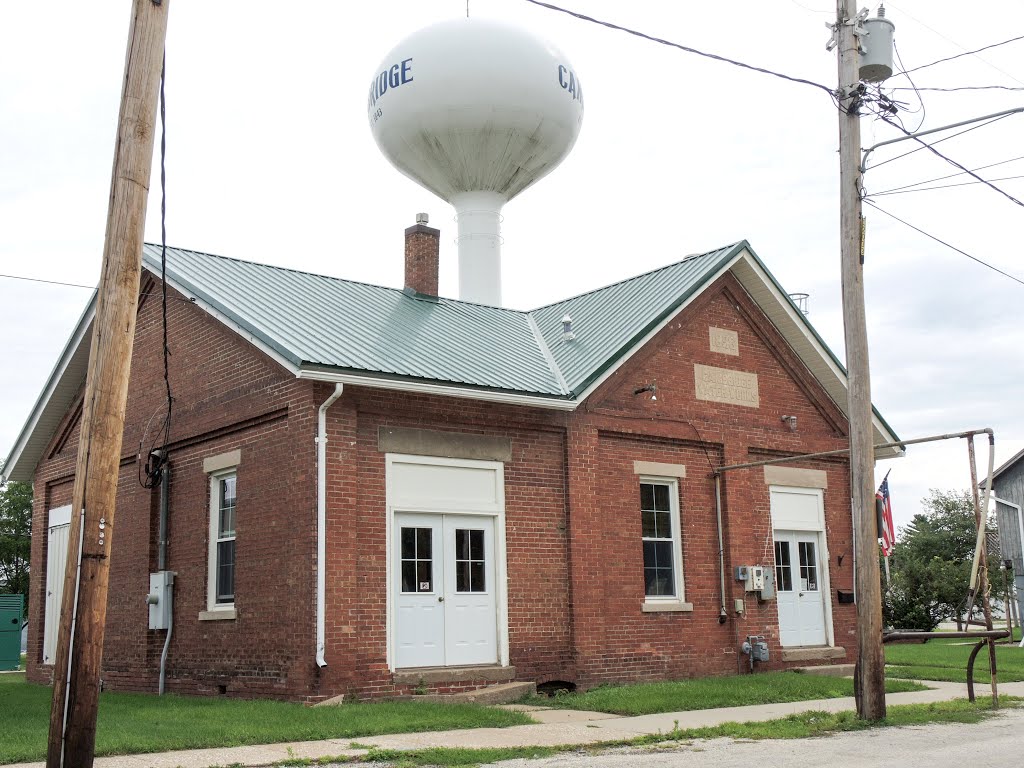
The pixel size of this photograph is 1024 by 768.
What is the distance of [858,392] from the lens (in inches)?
517

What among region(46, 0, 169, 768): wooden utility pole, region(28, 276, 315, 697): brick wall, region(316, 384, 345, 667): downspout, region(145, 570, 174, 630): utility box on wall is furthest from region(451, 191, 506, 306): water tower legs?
region(46, 0, 169, 768): wooden utility pole

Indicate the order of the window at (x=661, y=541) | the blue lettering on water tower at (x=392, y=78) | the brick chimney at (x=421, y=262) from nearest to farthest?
the window at (x=661, y=541), the brick chimney at (x=421, y=262), the blue lettering on water tower at (x=392, y=78)

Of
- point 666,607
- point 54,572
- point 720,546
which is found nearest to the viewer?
point 666,607

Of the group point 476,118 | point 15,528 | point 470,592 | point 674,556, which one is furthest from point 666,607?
point 15,528

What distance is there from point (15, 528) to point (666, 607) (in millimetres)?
38707

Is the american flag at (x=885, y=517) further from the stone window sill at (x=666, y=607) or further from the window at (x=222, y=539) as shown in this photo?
the window at (x=222, y=539)

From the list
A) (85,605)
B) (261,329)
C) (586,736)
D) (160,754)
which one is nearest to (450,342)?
(261,329)

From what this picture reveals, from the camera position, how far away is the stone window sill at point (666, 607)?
18.0 metres

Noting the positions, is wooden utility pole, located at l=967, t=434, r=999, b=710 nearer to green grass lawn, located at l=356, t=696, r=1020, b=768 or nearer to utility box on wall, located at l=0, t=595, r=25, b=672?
green grass lawn, located at l=356, t=696, r=1020, b=768

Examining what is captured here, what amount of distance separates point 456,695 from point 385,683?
3.46 ft

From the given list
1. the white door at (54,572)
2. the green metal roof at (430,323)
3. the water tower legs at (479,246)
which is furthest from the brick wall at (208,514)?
Answer: the water tower legs at (479,246)

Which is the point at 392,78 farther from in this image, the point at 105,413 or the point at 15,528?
the point at 15,528

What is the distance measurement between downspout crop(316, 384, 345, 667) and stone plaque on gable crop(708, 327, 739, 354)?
7.76 metres

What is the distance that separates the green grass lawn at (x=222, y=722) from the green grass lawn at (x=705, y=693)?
5.44 feet
